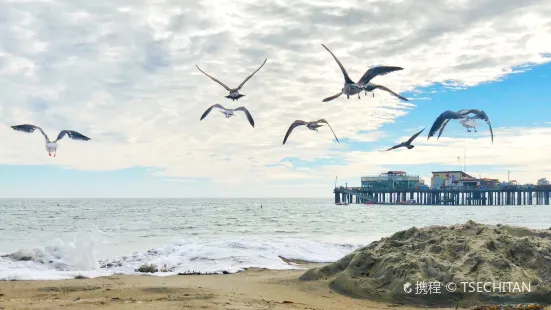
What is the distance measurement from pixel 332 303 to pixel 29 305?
4149 mm

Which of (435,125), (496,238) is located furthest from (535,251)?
(435,125)

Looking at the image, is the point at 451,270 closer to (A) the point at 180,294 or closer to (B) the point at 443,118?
(B) the point at 443,118

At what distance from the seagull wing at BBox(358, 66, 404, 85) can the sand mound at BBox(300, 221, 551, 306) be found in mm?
3011

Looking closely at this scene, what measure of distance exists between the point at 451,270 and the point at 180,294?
4.13m

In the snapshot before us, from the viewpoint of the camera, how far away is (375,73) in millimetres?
9328

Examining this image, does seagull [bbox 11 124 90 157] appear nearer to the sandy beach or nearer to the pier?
the sandy beach

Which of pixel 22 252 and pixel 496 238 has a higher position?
pixel 496 238

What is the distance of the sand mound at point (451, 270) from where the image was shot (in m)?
7.40

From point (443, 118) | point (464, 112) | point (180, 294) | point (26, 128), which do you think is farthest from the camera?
point (26, 128)

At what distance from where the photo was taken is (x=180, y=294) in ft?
25.8

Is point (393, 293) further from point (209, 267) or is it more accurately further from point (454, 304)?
point (209, 267)

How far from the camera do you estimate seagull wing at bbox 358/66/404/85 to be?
352 inches

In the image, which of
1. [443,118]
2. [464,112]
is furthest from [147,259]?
[464,112]

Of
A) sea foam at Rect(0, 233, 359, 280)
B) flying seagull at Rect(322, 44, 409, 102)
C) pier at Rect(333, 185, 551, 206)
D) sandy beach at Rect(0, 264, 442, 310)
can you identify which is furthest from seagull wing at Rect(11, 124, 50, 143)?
pier at Rect(333, 185, 551, 206)
